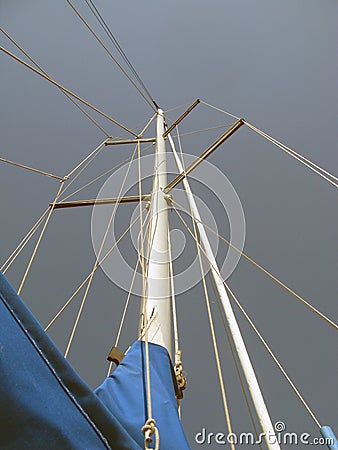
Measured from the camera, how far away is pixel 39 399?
0.40 m

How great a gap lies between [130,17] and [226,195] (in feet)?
4.86

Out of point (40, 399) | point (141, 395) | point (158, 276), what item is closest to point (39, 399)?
point (40, 399)

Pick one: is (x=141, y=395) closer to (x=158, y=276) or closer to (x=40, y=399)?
(x=40, y=399)

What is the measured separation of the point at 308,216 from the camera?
9.94 ft

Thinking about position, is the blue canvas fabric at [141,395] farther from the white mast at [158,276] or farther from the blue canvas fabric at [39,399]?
the blue canvas fabric at [39,399]

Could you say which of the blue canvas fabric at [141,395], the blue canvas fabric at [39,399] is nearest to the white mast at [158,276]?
the blue canvas fabric at [141,395]

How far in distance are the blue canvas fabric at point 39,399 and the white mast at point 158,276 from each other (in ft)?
1.42

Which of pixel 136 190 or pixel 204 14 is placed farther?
pixel 204 14

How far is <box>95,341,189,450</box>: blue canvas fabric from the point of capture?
67 centimetres

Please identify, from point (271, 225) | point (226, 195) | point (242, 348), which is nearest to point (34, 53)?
point (226, 195)

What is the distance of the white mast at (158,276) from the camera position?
1.02 meters

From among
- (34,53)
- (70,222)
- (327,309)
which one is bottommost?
(327,309)

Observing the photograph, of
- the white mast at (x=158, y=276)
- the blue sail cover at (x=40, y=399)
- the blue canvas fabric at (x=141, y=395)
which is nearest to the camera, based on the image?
the blue sail cover at (x=40, y=399)

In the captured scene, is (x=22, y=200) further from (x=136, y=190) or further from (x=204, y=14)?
(x=204, y=14)
